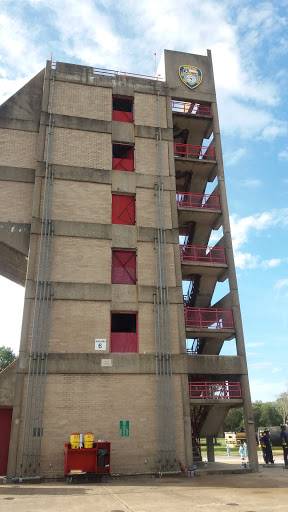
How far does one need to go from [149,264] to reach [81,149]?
8.02 m

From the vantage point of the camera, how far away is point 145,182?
78.4 ft

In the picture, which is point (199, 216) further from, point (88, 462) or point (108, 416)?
point (88, 462)

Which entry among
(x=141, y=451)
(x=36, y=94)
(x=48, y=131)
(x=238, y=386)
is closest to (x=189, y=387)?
(x=238, y=386)

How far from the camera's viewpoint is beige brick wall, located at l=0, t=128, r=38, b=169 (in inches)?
904

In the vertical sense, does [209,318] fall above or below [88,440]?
above

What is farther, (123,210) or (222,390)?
(123,210)

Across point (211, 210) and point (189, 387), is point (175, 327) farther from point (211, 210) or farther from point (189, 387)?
point (211, 210)

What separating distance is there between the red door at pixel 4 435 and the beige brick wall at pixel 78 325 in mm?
3503

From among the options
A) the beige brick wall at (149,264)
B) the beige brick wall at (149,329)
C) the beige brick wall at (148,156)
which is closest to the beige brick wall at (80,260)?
the beige brick wall at (149,264)

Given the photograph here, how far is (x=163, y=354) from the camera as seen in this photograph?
65.5 ft

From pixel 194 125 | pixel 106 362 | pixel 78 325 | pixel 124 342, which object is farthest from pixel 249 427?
pixel 194 125

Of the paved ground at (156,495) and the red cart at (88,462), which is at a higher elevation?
the red cart at (88,462)

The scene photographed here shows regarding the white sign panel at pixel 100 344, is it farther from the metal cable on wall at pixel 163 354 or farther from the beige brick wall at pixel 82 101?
the beige brick wall at pixel 82 101

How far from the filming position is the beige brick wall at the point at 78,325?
19.3 m
